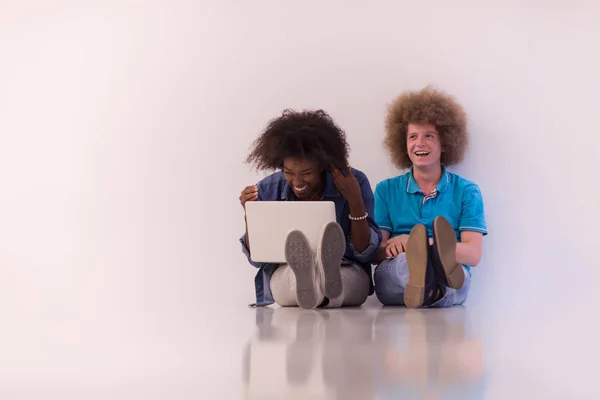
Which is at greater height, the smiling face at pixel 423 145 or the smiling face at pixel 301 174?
the smiling face at pixel 423 145

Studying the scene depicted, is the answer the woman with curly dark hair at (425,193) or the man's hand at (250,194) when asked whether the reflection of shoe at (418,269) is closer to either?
the woman with curly dark hair at (425,193)

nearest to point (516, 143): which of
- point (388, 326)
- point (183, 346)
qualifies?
point (388, 326)

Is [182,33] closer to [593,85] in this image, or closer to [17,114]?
[17,114]

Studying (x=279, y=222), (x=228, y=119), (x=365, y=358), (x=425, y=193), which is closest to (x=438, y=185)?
(x=425, y=193)

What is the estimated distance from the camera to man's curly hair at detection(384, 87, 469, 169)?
3.86 metres

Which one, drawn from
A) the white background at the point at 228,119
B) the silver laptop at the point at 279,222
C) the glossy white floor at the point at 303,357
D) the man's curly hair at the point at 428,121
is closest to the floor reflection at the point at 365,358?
the glossy white floor at the point at 303,357

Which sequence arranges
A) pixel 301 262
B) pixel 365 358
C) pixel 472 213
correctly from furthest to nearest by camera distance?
pixel 472 213 < pixel 301 262 < pixel 365 358

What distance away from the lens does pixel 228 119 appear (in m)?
4.29

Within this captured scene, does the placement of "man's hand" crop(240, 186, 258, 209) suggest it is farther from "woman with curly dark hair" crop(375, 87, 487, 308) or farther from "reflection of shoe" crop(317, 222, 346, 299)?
"woman with curly dark hair" crop(375, 87, 487, 308)

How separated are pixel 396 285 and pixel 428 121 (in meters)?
0.91

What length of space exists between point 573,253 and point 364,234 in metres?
1.41

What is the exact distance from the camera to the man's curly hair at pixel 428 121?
3855mm

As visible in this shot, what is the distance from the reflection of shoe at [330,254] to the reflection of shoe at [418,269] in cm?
28

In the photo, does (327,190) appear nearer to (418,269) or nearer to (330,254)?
(330,254)
